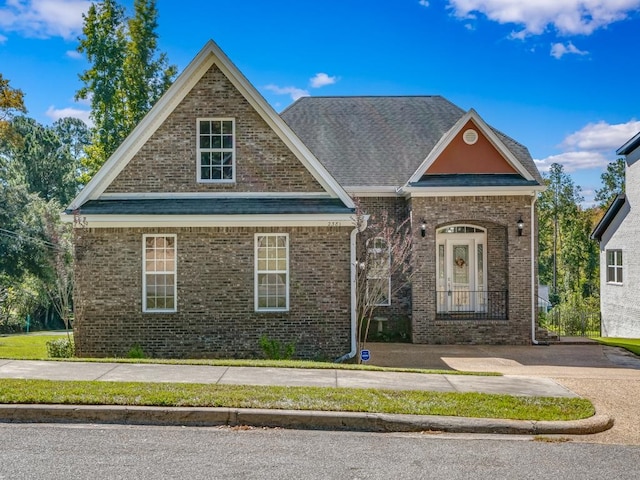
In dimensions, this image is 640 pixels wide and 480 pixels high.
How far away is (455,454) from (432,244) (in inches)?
452

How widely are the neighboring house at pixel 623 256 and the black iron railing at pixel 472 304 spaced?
26.1 feet

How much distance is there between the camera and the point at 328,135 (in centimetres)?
2091

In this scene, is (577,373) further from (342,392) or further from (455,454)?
(455,454)

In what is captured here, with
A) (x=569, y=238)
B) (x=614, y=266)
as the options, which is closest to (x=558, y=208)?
(x=569, y=238)

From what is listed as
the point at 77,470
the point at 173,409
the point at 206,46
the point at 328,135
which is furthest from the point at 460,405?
the point at 328,135

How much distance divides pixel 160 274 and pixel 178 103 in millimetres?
4128

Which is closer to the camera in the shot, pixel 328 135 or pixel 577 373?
pixel 577 373

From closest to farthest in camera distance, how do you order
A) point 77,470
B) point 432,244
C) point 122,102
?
1. point 77,470
2. point 432,244
3. point 122,102

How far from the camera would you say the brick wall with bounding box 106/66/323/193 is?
15.0 m

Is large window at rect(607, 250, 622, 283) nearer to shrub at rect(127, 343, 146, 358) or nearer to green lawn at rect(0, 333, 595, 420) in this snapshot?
green lawn at rect(0, 333, 595, 420)

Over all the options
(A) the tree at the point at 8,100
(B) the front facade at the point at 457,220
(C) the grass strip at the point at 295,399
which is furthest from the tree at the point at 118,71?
(C) the grass strip at the point at 295,399

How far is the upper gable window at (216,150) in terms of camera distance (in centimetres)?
1513

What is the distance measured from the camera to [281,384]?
9.77 metres

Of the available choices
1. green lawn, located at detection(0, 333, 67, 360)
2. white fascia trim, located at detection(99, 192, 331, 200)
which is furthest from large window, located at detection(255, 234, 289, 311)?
→ green lawn, located at detection(0, 333, 67, 360)
